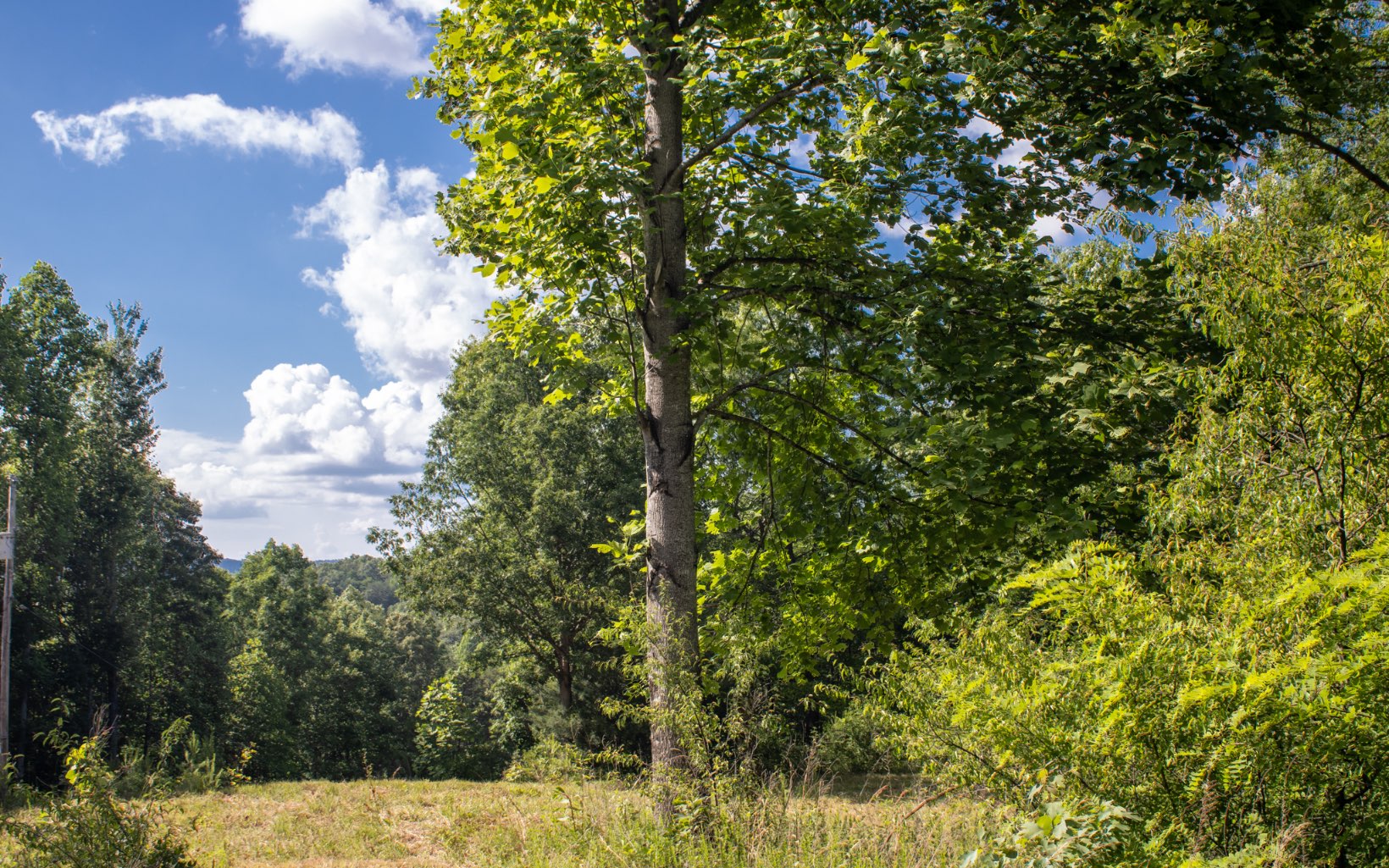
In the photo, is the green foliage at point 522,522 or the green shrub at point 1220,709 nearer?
→ the green shrub at point 1220,709

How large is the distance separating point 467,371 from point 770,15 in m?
20.3

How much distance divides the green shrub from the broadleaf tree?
7.23ft

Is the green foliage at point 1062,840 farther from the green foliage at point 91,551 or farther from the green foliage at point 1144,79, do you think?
the green foliage at point 91,551

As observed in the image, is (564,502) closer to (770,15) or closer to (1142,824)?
(770,15)

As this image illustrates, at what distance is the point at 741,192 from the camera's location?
698 centimetres

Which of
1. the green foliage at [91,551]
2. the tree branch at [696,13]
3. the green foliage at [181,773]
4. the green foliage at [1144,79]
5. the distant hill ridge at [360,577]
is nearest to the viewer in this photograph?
the green foliage at [1144,79]

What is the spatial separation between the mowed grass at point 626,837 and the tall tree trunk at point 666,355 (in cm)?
67

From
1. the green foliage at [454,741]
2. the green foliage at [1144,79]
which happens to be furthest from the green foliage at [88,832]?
the green foliage at [454,741]

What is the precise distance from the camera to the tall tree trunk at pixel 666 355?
5.82 meters

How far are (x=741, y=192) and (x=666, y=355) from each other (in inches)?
74.0

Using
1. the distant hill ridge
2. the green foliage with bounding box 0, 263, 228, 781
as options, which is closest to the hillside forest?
the green foliage with bounding box 0, 263, 228, 781

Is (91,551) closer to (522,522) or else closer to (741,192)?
(522,522)

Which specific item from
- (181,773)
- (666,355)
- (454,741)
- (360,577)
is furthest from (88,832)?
(360,577)

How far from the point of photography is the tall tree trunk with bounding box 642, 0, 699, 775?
5.82m
